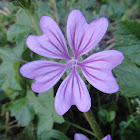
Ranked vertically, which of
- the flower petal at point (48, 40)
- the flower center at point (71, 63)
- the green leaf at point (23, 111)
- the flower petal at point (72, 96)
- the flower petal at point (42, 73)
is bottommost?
the green leaf at point (23, 111)


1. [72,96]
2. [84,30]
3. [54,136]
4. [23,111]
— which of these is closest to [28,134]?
[23,111]

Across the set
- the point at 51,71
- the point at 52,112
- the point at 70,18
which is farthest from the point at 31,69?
the point at 52,112

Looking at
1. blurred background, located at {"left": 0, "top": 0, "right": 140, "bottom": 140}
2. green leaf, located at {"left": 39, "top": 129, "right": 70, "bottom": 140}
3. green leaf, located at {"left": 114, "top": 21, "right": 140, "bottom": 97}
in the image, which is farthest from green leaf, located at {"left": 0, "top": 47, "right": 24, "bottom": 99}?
green leaf, located at {"left": 114, "top": 21, "right": 140, "bottom": 97}

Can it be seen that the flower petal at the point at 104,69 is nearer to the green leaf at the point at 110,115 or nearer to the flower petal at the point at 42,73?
the flower petal at the point at 42,73

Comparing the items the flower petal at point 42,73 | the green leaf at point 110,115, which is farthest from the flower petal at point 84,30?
the green leaf at point 110,115

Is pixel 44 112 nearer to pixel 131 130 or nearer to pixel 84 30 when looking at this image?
pixel 131 130

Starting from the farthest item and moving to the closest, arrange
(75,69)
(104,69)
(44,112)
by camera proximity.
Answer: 1. (44,112)
2. (75,69)
3. (104,69)
